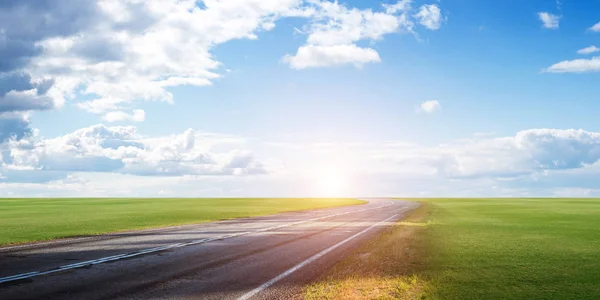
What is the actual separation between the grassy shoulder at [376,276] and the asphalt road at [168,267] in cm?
51

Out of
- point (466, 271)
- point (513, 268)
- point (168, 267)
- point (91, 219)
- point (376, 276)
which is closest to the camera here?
point (376, 276)

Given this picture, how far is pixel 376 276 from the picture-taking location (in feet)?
37.0

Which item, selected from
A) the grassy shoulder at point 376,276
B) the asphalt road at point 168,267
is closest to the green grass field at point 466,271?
the grassy shoulder at point 376,276

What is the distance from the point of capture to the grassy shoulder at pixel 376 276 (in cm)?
936

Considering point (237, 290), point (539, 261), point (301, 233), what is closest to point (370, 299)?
point (237, 290)

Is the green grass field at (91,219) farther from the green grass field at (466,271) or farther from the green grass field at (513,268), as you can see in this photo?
the green grass field at (513,268)

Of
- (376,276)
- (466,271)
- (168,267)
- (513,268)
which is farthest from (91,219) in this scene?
(513,268)

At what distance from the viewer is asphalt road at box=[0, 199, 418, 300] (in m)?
9.22

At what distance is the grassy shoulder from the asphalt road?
1.66 feet

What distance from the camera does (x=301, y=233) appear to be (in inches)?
866

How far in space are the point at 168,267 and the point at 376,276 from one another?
533cm

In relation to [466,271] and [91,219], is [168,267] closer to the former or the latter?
[466,271]

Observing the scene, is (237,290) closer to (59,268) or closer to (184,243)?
(59,268)

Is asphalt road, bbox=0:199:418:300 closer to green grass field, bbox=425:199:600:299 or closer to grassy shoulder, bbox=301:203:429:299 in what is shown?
grassy shoulder, bbox=301:203:429:299
